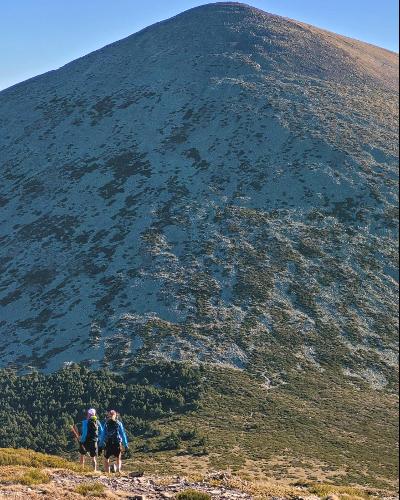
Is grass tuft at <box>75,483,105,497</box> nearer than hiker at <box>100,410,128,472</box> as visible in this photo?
Yes

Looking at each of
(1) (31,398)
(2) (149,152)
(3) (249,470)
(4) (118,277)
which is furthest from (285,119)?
(3) (249,470)

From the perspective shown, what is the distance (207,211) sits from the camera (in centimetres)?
6319

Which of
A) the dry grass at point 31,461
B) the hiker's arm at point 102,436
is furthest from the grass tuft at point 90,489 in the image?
the dry grass at point 31,461

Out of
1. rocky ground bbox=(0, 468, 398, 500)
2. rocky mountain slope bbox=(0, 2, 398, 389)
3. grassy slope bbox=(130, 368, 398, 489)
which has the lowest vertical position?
grassy slope bbox=(130, 368, 398, 489)

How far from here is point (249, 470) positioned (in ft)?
91.4

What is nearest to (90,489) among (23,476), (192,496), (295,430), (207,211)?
(23,476)

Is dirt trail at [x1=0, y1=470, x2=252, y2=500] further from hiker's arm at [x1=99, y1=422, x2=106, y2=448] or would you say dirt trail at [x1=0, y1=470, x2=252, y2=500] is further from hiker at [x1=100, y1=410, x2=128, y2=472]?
hiker's arm at [x1=99, y1=422, x2=106, y2=448]

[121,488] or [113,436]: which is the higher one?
[113,436]

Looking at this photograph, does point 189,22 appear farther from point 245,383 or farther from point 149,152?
point 245,383

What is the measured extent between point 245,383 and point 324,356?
8.43 m

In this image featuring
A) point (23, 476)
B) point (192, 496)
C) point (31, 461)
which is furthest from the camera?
point (31, 461)

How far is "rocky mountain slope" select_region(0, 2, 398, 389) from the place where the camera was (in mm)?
46469

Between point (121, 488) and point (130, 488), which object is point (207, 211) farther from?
point (121, 488)

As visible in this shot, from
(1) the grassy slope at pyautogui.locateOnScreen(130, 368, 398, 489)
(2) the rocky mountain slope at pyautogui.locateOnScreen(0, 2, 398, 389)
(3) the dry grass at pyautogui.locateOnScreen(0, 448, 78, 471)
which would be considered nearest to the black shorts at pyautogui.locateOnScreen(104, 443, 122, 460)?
(3) the dry grass at pyautogui.locateOnScreen(0, 448, 78, 471)
